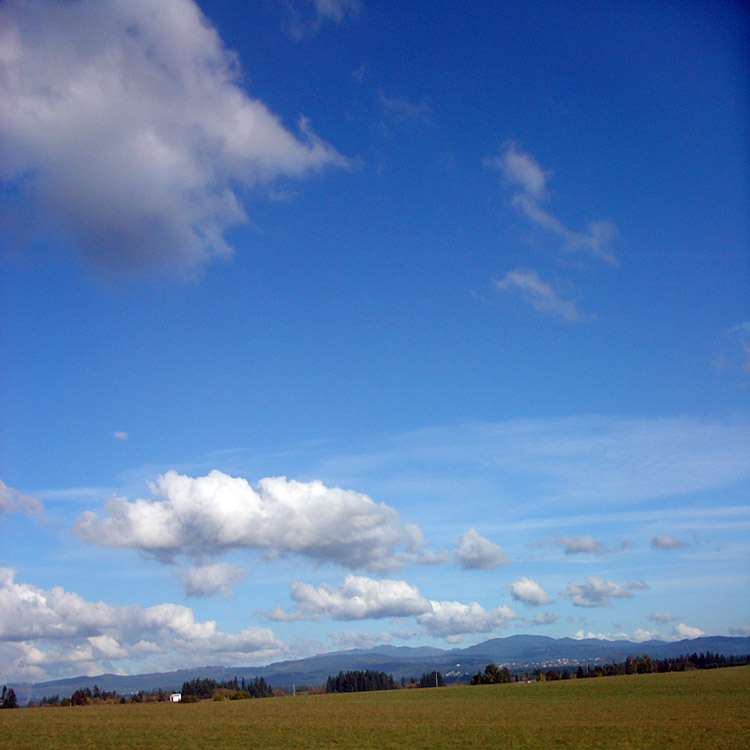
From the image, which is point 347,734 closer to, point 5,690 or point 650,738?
point 650,738

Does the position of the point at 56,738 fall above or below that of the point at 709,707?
above

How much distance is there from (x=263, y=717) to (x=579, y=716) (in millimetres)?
36429

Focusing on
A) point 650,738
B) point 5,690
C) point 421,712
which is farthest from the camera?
point 5,690

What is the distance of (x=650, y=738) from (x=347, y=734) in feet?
80.4

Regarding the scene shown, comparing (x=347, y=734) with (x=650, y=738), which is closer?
(x=650, y=738)

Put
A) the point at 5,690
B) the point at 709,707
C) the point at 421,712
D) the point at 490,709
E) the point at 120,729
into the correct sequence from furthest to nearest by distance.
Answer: the point at 5,690 < the point at 490,709 < the point at 421,712 < the point at 709,707 < the point at 120,729

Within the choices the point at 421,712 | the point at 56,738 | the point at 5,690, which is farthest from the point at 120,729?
the point at 5,690

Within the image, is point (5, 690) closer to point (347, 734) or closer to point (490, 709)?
point (490, 709)

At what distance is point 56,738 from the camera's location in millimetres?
55719

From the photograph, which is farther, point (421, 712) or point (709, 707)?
point (421, 712)

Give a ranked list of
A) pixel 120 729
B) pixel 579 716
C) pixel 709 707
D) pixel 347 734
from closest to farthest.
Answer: pixel 347 734
pixel 120 729
pixel 579 716
pixel 709 707

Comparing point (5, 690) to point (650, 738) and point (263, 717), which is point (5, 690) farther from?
point (650, 738)

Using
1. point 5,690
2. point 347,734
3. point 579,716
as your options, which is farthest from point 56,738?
point 5,690

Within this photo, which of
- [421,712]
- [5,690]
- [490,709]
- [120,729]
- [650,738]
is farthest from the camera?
[5,690]
